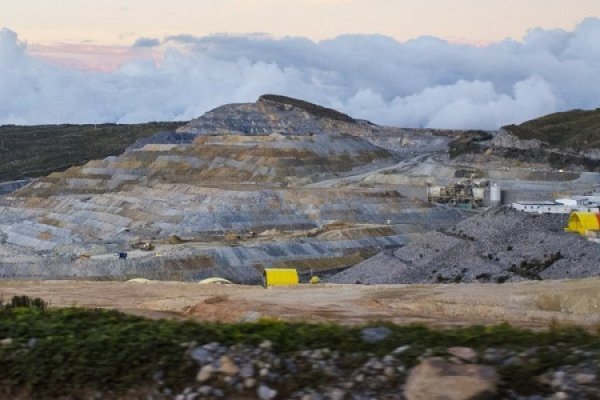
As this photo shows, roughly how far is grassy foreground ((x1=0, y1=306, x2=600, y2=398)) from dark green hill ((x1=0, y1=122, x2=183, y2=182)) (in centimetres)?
13341

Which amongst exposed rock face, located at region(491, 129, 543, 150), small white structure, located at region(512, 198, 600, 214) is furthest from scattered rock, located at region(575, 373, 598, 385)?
exposed rock face, located at region(491, 129, 543, 150)

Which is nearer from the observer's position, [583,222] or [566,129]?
[583,222]

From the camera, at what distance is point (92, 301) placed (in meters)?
22.2

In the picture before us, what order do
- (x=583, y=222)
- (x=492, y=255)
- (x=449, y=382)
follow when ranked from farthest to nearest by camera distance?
(x=583, y=222) < (x=492, y=255) < (x=449, y=382)

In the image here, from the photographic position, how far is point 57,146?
16912 centimetres

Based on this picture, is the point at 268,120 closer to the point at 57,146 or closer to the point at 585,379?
the point at 57,146

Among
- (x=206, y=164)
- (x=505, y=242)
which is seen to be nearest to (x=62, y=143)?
(x=206, y=164)

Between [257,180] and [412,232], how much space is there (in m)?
33.2

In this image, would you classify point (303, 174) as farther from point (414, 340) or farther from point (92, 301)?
point (414, 340)

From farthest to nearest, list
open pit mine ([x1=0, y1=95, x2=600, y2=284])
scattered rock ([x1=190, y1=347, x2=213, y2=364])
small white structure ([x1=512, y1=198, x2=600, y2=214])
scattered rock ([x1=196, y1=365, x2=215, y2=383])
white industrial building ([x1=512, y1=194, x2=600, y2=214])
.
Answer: small white structure ([x1=512, y1=198, x2=600, y2=214]) < white industrial building ([x1=512, y1=194, x2=600, y2=214]) < open pit mine ([x1=0, y1=95, x2=600, y2=284]) < scattered rock ([x1=190, y1=347, x2=213, y2=364]) < scattered rock ([x1=196, y1=365, x2=215, y2=383])

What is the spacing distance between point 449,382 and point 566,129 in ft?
381

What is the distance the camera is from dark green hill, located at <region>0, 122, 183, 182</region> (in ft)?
487

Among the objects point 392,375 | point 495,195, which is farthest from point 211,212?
point 392,375

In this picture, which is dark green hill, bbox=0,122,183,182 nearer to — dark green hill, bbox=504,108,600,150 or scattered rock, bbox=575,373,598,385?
dark green hill, bbox=504,108,600,150
